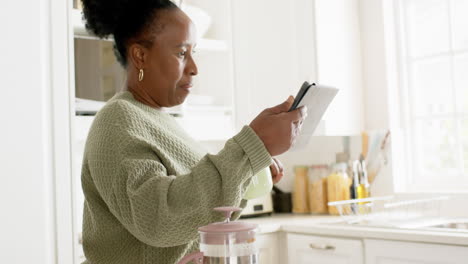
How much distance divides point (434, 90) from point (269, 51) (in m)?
0.87

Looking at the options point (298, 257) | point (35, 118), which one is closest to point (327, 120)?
point (298, 257)

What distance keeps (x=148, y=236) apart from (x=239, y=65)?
6.71 feet

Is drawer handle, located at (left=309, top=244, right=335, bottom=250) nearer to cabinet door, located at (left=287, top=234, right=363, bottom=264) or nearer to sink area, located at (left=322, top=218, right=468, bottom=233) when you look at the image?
cabinet door, located at (left=287, top=234, right=363, bottom=264)

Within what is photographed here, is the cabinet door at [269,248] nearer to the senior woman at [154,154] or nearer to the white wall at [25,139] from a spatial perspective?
the senior woman at [154,154]

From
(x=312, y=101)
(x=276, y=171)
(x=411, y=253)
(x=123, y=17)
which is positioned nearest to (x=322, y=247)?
(x=411, y=253)

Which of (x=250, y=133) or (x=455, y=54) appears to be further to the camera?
(x=455, y=54)

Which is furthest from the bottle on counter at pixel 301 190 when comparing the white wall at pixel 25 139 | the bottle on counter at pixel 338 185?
the white wall at pixel 25 139

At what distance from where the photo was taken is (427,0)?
3.01 meters

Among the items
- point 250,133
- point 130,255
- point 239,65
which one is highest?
point 239,65

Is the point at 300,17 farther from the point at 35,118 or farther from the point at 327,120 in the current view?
the point at 35,118

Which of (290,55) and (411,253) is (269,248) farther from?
(290,55)

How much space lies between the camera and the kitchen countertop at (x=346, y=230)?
203cm

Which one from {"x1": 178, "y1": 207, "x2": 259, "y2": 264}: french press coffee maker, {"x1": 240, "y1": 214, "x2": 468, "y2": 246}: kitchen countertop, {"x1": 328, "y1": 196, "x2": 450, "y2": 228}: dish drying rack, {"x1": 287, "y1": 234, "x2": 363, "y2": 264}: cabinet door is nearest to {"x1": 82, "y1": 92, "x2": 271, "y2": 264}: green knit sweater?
{"x1": 178, "y1": 207, "x2": 259, "y2": 264}: french press coffee maker

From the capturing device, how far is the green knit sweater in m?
0.89
